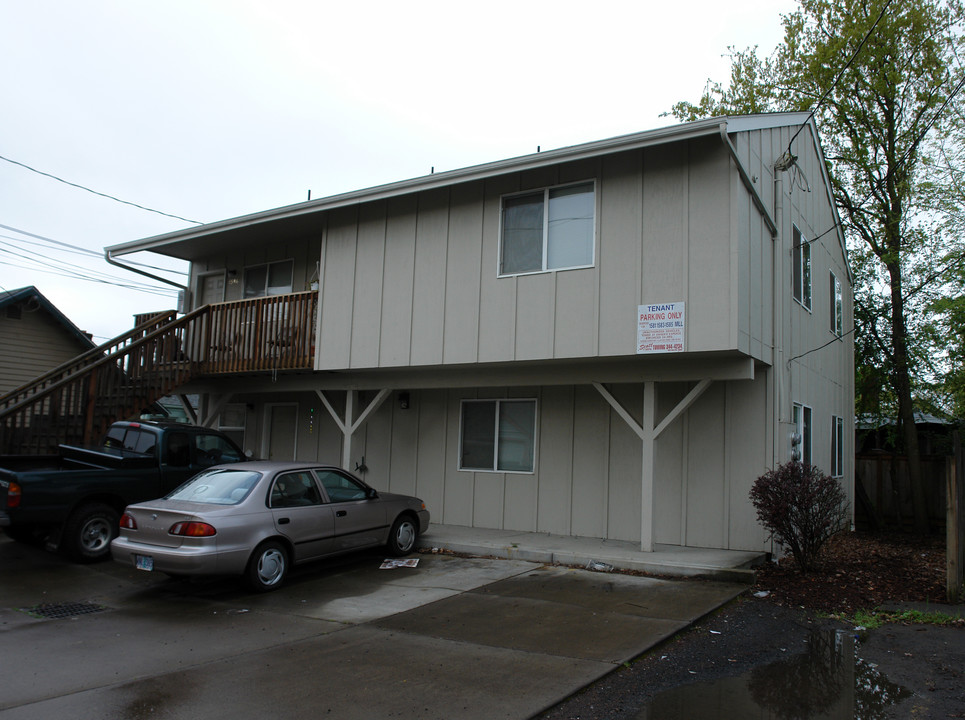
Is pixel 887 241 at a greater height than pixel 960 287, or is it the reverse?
pixel 887 241

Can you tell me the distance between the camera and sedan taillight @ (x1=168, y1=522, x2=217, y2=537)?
7.48m

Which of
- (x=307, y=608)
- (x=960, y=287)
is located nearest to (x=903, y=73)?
(x=960, y=287)

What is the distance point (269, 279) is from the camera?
1538 centimetres

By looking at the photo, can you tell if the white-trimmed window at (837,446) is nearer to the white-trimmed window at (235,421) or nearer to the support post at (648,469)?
the support post at (648,469)

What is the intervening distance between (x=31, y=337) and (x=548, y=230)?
609 inches

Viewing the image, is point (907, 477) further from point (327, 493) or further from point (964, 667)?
point (327, 493)

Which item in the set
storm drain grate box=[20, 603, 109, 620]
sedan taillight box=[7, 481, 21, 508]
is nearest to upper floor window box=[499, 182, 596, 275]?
storm drain grate box=[20, 603, 109, 620]

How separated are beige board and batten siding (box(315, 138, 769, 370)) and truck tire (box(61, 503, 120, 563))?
4139 millimetres

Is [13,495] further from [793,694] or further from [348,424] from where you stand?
[793,694]

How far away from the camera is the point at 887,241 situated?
59.8ft

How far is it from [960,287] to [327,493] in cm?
1640

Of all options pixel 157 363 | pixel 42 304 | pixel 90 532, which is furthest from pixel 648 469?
pixel 42 304

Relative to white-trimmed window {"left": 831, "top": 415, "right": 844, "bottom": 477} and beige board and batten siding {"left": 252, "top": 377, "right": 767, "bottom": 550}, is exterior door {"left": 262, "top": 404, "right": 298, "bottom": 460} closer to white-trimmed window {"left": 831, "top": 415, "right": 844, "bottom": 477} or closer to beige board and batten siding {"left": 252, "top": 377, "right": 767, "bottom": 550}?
beige board and batten siding {"left": 252, "top": 377, "right": 767, "bottom": 550}

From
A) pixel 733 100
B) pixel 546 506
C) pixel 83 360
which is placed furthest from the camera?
pixel 733 100
